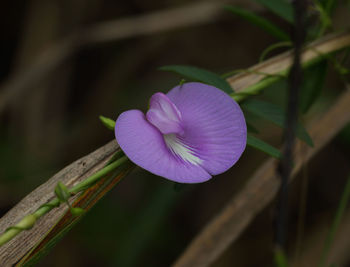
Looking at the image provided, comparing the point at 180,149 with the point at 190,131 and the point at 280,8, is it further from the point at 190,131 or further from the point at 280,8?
the point at 280,8

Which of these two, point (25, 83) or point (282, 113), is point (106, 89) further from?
point (282, 113)

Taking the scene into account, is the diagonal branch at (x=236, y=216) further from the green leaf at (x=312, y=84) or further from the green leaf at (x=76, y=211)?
the green leaf at (x=76, y=211)

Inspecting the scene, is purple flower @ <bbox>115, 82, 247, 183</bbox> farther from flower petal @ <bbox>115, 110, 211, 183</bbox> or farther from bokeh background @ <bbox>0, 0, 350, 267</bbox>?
bokeh background @ <bbox>0, 0, 350, 267</bbox>

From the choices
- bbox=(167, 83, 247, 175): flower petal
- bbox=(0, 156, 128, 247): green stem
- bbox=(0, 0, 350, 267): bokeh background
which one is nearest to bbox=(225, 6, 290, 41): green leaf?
bbox=(167, 83, 247, 175): flower petal

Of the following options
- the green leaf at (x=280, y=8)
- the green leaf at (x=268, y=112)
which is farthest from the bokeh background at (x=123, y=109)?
the green leaf at (x=268, y=112)

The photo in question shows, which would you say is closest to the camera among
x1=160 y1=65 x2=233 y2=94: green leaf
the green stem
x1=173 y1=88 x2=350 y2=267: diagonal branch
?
the green stem

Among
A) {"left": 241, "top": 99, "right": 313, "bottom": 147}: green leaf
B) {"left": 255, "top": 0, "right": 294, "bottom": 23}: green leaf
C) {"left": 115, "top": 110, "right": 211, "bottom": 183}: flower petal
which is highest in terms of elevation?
{"left": 115, "top": 110, "right": 211, "bottom": 183}: flower petal

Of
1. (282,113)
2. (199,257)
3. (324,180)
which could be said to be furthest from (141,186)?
(282,113)
